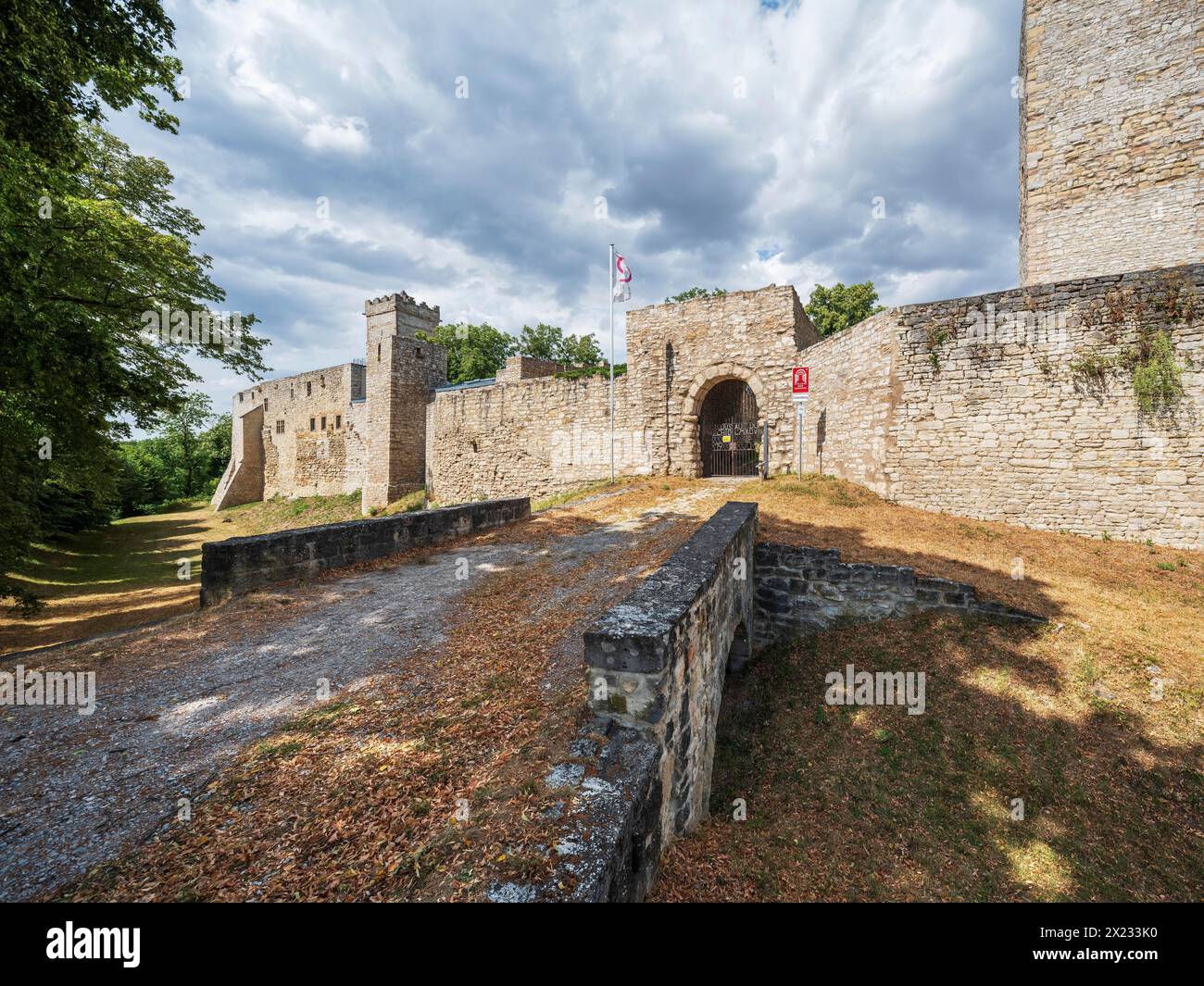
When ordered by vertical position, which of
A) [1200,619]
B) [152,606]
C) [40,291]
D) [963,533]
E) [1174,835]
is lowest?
[1174,835]

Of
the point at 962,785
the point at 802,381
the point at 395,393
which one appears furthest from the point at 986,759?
the point at 395,393

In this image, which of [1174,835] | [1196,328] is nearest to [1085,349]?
[1196,328]

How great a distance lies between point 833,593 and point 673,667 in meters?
5.47

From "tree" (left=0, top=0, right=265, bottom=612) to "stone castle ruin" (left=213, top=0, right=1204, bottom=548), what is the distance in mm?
11228

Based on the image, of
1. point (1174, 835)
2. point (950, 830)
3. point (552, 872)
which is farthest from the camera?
point (950, 830)

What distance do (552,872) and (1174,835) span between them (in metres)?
5.84

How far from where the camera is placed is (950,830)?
14.9ft

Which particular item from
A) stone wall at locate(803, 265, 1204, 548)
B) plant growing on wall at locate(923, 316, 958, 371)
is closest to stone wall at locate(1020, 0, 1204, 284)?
stone wall at locate(803, 265, 1204, 548)

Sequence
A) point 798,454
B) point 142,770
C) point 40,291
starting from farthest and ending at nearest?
1. point 798,454
2. point 40,291
3. point 142,770

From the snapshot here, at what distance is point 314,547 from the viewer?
653 cm

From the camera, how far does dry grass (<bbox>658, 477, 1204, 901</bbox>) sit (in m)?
4.02

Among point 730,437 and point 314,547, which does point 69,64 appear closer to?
point 314,547

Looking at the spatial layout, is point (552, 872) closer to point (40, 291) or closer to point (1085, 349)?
point (40, 291)
